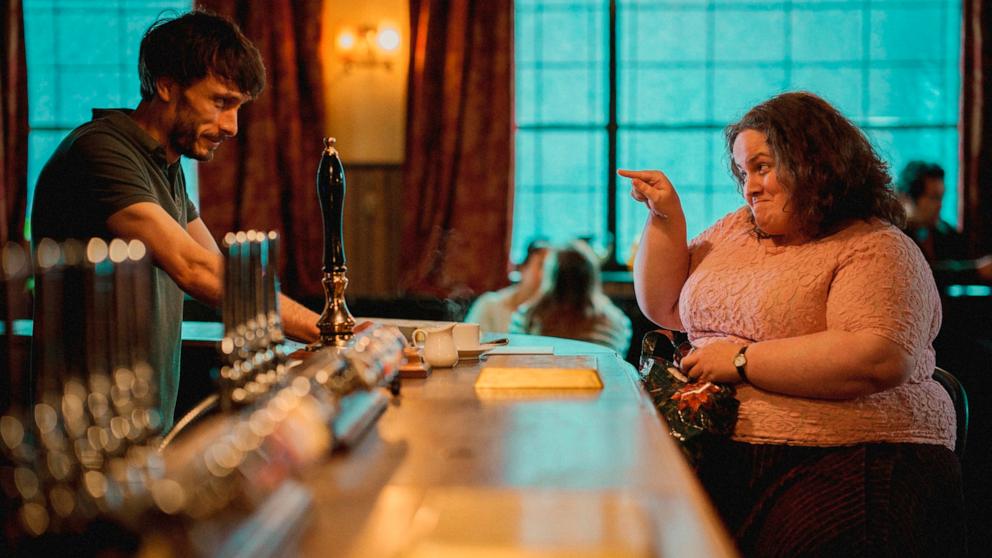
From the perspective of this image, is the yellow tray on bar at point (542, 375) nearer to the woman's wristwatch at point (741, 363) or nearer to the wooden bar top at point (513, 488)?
the wooden bar top at point (513, 488)

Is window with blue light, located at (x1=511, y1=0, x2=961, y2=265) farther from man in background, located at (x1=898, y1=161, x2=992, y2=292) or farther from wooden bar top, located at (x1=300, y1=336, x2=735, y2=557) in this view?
wooden bar top, located at (x1=300, y1=336, x2=735, y2=557)

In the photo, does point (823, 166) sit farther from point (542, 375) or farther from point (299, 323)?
point (299, 323)

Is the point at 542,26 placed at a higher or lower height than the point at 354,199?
higher

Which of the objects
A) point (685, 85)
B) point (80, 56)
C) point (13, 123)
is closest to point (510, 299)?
point (685, 85)

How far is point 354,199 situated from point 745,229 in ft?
15.1

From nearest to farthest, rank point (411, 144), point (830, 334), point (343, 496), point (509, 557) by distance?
point (509, 557) → point (343, 496) → point (830, 334) → point (411, 144)

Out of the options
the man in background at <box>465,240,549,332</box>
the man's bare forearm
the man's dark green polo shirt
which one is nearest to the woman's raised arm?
the man's bare forearm

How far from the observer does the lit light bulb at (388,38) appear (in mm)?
6637

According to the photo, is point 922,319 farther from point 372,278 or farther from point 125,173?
point 372,278

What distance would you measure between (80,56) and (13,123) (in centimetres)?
75

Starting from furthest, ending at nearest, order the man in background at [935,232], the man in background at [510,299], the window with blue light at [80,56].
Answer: the window with blue light at [80,56], the man in background at [935,232], the man in background at [510,299]

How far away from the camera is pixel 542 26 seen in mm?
6906

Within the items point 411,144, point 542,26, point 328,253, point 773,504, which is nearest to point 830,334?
point 773,504

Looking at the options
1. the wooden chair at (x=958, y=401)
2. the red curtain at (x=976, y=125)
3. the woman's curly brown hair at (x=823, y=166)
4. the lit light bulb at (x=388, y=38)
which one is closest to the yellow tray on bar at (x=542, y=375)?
the woman's curly brown hair at (x=823, y=166)
